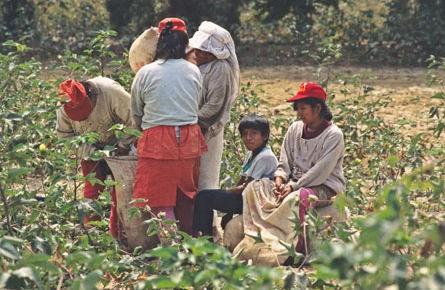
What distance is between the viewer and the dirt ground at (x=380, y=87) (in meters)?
9.80

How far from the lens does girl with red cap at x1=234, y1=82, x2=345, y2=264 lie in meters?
5.18

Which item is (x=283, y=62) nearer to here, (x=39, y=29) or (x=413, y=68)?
(x=413, y=68)

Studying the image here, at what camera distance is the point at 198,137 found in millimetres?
5332

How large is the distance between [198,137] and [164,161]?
0.72 feet

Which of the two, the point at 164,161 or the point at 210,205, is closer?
the point at 164,161

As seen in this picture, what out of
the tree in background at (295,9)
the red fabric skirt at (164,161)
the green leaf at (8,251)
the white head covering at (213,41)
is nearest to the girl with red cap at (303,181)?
the red fabric skirt at (164,161)

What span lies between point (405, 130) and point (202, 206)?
429 cm

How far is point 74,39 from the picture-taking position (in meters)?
15.0

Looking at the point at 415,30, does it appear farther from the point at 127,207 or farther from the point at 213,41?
the point at 127,207

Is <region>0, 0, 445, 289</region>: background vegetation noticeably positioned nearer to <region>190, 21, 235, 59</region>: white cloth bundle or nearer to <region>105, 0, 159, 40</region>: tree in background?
<region>105, 0, 159, 40</region>: tree in background

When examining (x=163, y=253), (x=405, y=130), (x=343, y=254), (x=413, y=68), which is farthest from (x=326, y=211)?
(x=413, y=68)

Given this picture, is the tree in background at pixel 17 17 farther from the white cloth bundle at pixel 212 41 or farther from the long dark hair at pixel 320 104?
the long dark hair at pixel 320 104

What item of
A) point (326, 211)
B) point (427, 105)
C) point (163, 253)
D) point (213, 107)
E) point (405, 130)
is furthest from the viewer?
point (427, 105)

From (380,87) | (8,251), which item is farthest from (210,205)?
(380,87)
